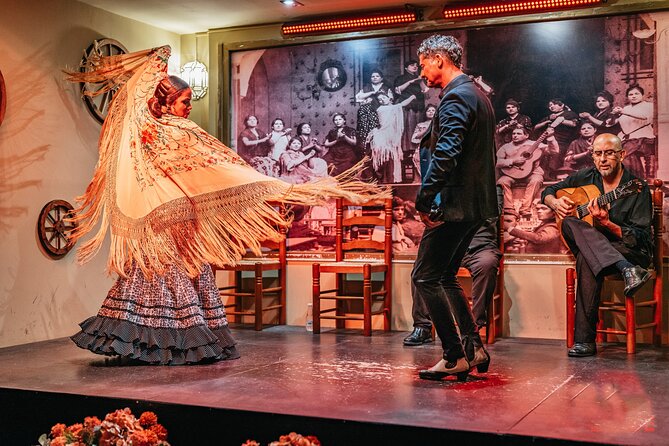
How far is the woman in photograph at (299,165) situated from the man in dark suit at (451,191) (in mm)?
2846

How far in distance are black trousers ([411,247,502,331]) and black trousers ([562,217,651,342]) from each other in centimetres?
62

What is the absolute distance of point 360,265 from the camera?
21.2 feet

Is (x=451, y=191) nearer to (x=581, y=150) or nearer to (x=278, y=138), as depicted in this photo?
(x=581, y=150)

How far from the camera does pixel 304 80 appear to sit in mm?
7156


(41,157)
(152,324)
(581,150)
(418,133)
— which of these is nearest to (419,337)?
(418,133)

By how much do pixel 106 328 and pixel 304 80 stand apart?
3.13 meters

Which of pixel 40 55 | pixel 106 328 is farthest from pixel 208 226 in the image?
pixel 40 55

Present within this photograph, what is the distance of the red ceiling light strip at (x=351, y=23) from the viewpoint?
6.72m

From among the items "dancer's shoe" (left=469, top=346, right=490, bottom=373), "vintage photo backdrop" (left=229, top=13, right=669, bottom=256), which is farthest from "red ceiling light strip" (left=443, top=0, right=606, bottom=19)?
"dancer's shoe" (left=469, top=346, right=490, bottom=373)

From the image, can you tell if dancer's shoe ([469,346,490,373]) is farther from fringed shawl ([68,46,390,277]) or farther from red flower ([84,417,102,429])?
red flower ([84,417,102,429])

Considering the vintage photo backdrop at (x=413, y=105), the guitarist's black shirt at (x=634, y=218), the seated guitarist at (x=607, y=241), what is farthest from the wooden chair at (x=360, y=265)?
the guitarist's black shirt at (x=634, y=218)

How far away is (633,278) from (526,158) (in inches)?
57.2

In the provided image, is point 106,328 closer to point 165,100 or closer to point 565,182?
point 165,100

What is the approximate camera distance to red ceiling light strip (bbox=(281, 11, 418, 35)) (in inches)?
265
